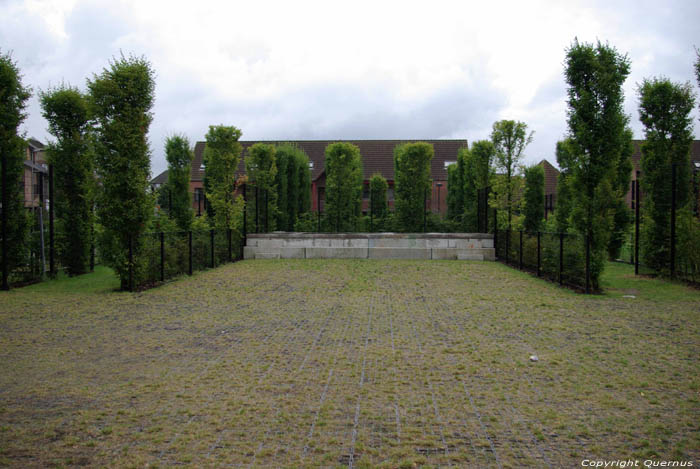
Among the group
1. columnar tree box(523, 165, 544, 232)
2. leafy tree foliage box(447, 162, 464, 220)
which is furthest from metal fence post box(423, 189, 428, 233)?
columnar tree box(523, 165, 544, 232)

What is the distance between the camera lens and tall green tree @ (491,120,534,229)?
18984 mm

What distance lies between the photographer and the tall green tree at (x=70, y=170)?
528 inches

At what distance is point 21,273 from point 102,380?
9036 millimetres

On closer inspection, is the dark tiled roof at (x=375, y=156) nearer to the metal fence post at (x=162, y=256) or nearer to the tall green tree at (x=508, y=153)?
the tall green tree at (x=508, y=153)

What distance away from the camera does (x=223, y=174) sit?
1844 cm

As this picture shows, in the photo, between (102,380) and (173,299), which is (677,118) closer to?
(173,299)

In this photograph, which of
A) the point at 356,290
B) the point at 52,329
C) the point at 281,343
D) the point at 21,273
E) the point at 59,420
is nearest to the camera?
the point at 59,420

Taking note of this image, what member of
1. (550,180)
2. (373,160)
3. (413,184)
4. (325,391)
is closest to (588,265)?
(325,391)

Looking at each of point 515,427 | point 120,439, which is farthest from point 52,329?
point 515,427

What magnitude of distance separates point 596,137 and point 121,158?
381 inches

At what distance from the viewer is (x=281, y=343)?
6.10 metres

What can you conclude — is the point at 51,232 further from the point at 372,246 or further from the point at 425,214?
the point at 425,214

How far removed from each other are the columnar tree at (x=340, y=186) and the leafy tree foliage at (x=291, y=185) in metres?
Result: 2.31

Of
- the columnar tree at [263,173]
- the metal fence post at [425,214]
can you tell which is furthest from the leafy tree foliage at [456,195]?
the columnar tree at [263,173]
